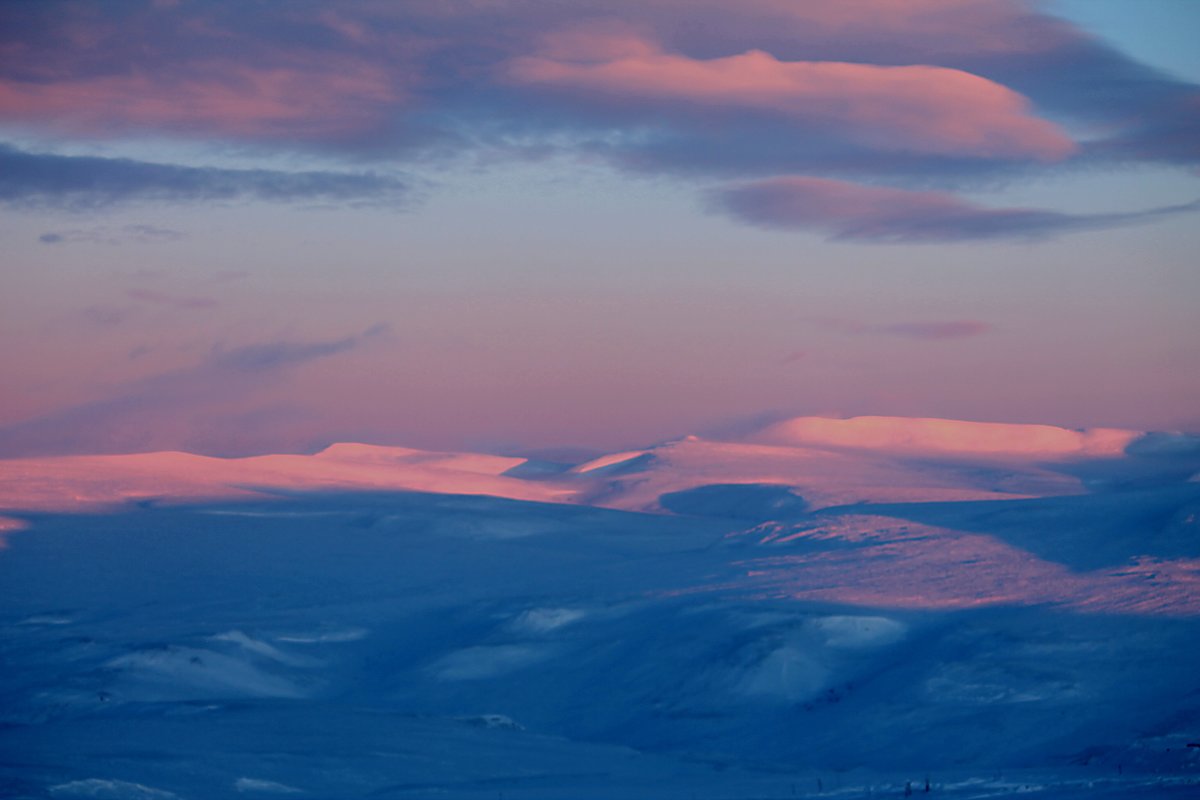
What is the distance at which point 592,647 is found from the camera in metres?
23.4

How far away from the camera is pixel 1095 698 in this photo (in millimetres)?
18281

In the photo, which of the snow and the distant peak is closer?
the snow

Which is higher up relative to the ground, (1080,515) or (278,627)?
(1080,515)

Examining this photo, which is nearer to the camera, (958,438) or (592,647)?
(592,647)

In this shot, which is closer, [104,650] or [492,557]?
[104,650]

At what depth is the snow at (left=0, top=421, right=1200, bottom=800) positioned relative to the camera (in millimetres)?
14930

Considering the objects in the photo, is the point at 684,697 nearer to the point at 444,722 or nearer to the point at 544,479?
the point at 444,722

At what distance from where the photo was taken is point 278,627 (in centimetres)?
2534

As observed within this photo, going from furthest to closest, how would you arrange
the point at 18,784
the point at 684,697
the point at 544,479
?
the point at 544,479 → the point at 684,697 → the point at 18,784

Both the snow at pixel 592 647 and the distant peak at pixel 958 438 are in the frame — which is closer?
the snow at pixel 592 647

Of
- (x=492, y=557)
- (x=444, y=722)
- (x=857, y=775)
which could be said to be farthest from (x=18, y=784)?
(x=492, y=557)

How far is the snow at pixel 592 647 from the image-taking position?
14930 millimetres

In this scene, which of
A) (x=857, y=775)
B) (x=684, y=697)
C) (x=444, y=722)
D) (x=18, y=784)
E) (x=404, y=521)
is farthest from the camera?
(x=404, y=521)

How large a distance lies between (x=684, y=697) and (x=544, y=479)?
115ft
